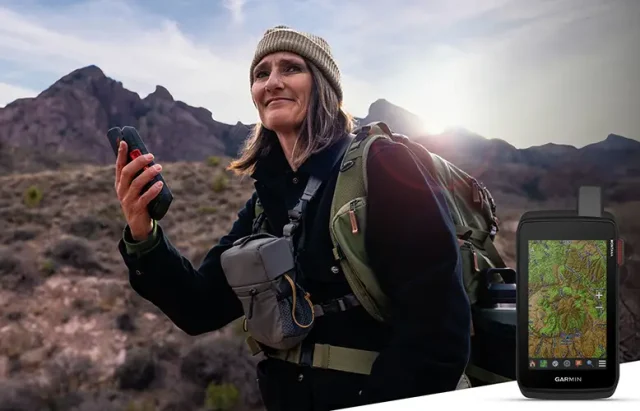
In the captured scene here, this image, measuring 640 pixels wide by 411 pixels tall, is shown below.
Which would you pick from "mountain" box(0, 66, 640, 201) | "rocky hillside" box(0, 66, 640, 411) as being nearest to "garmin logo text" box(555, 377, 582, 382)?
"mountain" box(0, 66, 640, 201)

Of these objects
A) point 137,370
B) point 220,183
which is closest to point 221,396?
point 137,370

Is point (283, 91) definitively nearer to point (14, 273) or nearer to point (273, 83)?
point (273, 83)

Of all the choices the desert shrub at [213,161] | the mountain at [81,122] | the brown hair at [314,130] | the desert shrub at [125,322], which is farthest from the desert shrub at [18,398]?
the desert shrub at [213,161]

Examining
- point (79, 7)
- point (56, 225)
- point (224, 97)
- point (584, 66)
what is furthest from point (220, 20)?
point (584, 66)

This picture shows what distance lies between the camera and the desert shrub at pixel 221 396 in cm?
316

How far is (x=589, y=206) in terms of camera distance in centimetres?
117

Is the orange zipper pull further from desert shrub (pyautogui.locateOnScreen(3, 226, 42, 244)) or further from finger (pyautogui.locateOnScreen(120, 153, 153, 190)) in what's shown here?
desert shrub (pyautogui.locateOnScreen(3, 226, 42, 244))

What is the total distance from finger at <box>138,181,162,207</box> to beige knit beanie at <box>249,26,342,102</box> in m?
0.38

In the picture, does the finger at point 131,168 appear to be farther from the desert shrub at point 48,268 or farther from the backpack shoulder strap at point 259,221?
the desert shrub at point 48,268

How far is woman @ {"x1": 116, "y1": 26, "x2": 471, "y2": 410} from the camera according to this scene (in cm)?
109

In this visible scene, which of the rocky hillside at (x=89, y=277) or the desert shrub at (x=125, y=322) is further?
the desert shrub at (x=125, y=322)

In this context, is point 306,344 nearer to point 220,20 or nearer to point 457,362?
point 457,362

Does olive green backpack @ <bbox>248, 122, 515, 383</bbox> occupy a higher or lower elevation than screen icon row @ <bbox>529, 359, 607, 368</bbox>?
higher

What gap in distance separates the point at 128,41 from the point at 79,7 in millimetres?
194
